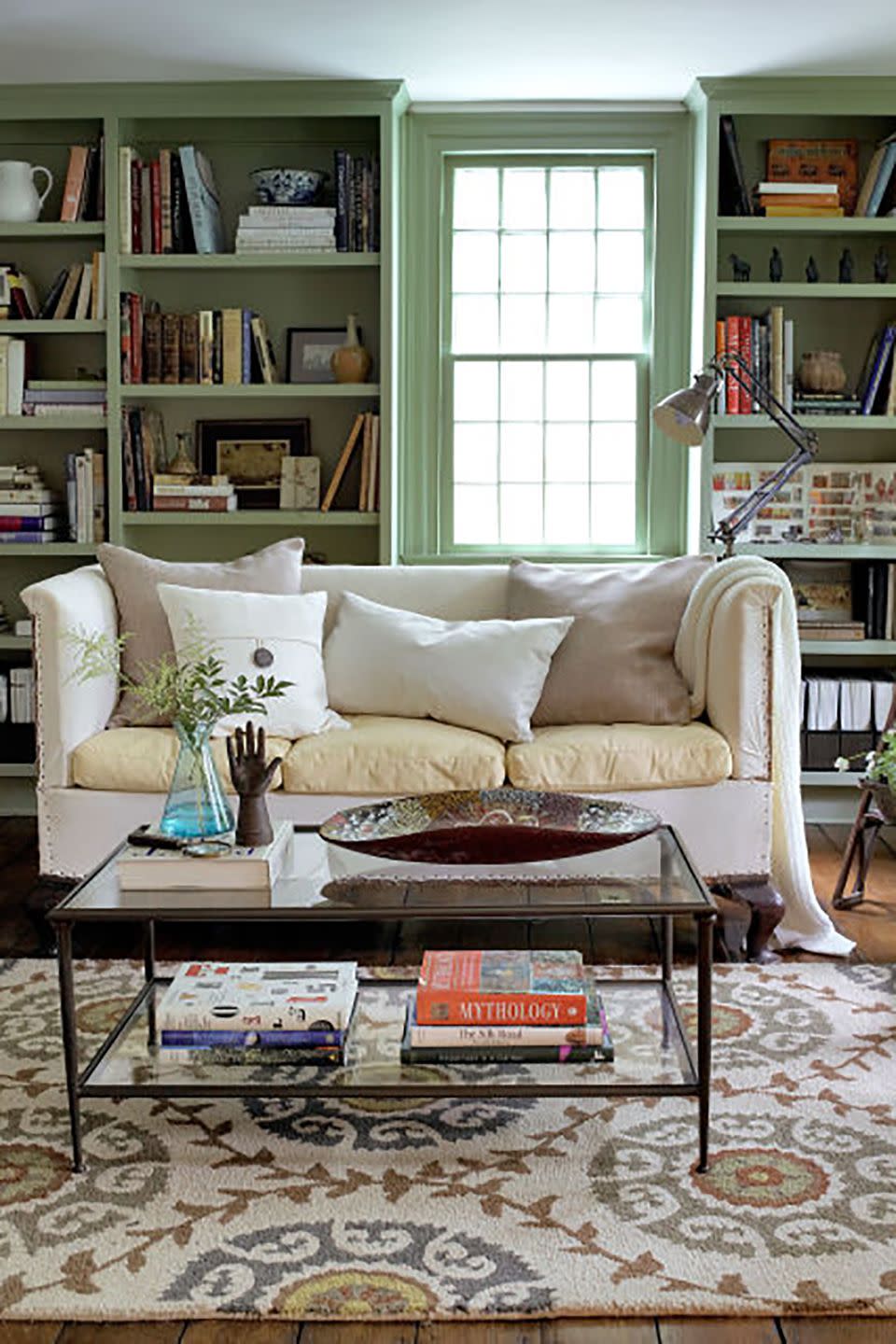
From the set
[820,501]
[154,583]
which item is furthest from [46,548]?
[820,501]

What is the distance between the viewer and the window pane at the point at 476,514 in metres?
5.85

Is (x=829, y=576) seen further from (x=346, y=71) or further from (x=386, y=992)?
(x=386, y=992)


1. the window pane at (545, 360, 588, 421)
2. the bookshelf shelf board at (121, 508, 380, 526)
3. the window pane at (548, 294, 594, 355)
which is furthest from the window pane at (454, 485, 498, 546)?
the window pane at (548, 294, 594, 355)

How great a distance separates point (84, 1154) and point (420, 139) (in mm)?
4030

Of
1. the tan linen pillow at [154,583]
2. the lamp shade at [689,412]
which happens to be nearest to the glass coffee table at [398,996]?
the tan linen pillow at [154,583]

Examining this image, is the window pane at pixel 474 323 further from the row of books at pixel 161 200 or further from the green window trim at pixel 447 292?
the row of books at pixel 161 200

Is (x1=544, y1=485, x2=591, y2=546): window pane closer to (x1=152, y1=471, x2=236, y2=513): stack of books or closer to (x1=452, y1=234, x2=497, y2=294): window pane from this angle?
(x1=452, y1=234, x2=497, y2=294): window pane

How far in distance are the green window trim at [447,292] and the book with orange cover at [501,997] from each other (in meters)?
3.12

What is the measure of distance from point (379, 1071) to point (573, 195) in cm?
391

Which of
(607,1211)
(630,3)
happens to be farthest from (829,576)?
(607,1211)

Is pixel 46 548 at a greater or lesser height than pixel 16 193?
lesser

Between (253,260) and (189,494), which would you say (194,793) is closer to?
(189,494)

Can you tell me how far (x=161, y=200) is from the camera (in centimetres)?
539

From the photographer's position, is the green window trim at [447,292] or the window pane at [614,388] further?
the window pane at [614,388]
